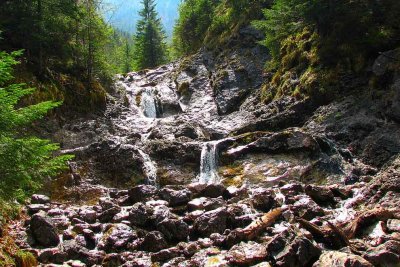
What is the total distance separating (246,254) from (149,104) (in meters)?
24.7

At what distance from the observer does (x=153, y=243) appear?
424 inches

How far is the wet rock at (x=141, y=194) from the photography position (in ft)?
48.5

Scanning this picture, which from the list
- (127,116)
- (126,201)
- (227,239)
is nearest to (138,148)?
(126,201)

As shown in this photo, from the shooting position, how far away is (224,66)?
33.6 meters

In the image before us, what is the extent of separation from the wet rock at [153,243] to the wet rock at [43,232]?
2.52 m

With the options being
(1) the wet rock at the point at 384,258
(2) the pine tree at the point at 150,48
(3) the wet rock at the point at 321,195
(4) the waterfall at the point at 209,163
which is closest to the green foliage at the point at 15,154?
(1) the wet rock at the point at 384,258

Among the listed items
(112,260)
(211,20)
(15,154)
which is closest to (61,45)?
(112,260)

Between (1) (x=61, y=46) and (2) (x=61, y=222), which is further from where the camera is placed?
(1) (x=61, y=46)

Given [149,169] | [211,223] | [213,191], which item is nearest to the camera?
[211,223]

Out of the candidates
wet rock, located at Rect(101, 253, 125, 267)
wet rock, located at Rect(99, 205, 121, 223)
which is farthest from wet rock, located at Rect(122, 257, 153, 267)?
wet rock, located at Rect(99, 205, 121, 223)

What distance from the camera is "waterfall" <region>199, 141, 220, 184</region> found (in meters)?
18.2

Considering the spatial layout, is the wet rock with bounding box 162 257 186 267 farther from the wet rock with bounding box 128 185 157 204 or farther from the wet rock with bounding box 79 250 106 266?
the wet rock with bounding box 128 185 157 204

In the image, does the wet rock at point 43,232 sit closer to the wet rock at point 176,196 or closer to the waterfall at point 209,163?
the wet rock at point 176,196

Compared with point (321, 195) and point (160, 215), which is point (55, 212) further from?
point (321, 195)
